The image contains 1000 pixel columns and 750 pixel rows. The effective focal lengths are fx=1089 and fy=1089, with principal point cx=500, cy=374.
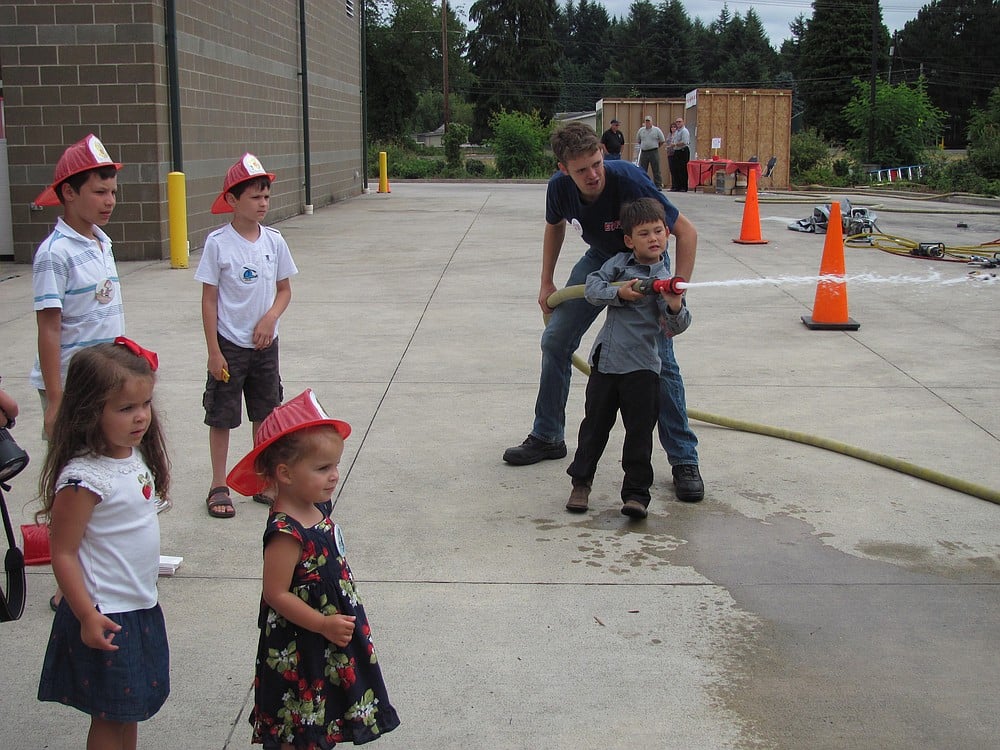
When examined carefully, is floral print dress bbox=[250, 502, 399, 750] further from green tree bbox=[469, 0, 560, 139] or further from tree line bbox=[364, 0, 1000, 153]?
green tree bbox=[469, 0, 560, 139]

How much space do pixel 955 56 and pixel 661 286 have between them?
9150 cm

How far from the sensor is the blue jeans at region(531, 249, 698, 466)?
4.92 meters

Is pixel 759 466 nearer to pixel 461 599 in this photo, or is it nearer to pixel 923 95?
pixel 461 599

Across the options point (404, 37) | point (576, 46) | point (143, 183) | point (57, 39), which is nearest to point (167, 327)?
point (143, 183)

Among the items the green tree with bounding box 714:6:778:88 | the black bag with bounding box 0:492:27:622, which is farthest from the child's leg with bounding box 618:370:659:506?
the green tree with bounding box 714:6:778:88

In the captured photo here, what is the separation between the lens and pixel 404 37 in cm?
7300

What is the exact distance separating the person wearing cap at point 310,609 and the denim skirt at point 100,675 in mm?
262

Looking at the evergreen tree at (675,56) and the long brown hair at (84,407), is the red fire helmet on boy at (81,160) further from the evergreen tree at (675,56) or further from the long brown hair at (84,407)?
the evergreen tree at (675,56)

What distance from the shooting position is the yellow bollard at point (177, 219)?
39.6ft

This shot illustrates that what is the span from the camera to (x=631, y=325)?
4484mm

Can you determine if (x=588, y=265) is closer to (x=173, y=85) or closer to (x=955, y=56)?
(x=173, y=85)

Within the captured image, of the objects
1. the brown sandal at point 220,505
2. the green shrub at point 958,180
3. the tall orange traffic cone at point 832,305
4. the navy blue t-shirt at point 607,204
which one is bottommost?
the brown sandal at point 220,505

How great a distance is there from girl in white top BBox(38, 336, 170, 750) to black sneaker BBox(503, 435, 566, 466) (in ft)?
9.60

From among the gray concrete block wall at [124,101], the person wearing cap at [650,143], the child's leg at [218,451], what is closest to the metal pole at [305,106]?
the gray concrete block wall at [124,101]
